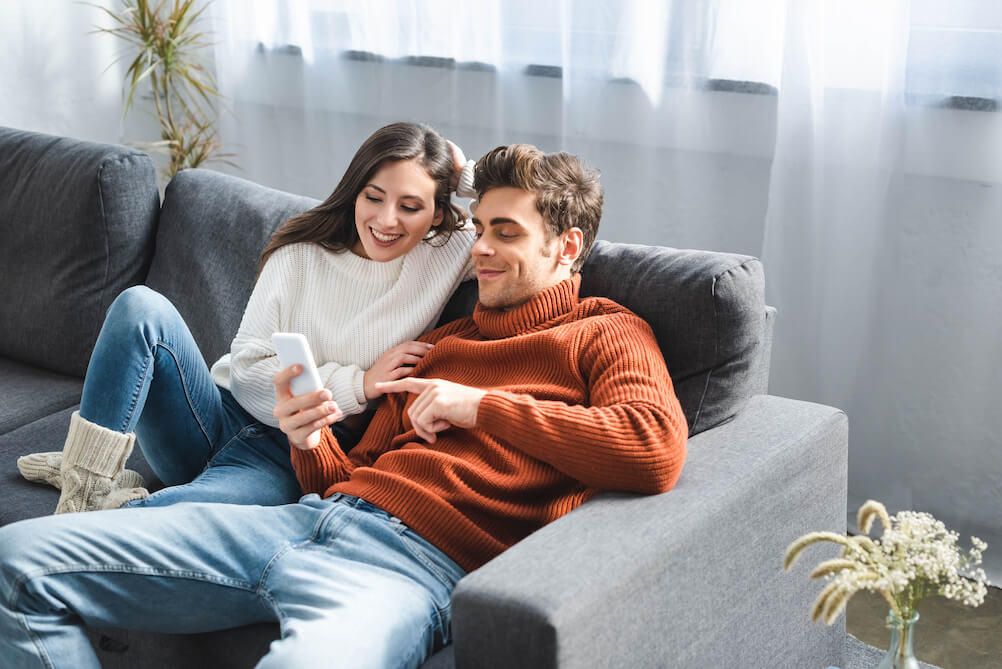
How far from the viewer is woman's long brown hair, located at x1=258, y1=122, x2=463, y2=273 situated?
1.90 m

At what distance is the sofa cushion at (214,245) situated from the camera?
2.20 meters

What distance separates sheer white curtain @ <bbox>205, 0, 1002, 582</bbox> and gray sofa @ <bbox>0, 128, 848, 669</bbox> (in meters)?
0.64

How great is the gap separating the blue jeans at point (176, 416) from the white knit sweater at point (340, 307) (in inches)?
2.3

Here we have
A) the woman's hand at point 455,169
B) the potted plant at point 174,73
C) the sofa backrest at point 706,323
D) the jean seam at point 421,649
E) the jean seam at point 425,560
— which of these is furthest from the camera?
the potted plant at point 174,73

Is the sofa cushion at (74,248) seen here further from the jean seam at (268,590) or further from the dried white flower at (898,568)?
the dried white flower at (898,568)

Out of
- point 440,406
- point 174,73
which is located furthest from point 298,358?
point 174,73

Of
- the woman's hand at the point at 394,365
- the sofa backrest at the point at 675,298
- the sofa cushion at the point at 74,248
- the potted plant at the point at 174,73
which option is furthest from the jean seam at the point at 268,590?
the potted plant at the point at 174,73

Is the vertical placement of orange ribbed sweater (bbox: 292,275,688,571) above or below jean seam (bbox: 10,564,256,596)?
above

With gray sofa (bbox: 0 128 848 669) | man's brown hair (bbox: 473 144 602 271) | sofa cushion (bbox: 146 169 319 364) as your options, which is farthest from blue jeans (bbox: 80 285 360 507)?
man's brown hair (bbox: 473 144 602 271)

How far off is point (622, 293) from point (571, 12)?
118 centimetres

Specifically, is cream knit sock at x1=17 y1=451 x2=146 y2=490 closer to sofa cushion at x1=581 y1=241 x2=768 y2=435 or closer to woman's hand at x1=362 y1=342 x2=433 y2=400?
woman's hand at x1=362 y1=342 x2=433 y2=400

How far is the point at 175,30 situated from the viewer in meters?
3.52

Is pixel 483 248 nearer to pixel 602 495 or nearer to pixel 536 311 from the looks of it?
pixel 536 311

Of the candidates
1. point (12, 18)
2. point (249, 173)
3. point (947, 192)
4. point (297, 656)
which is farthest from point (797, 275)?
point (12, 18)
